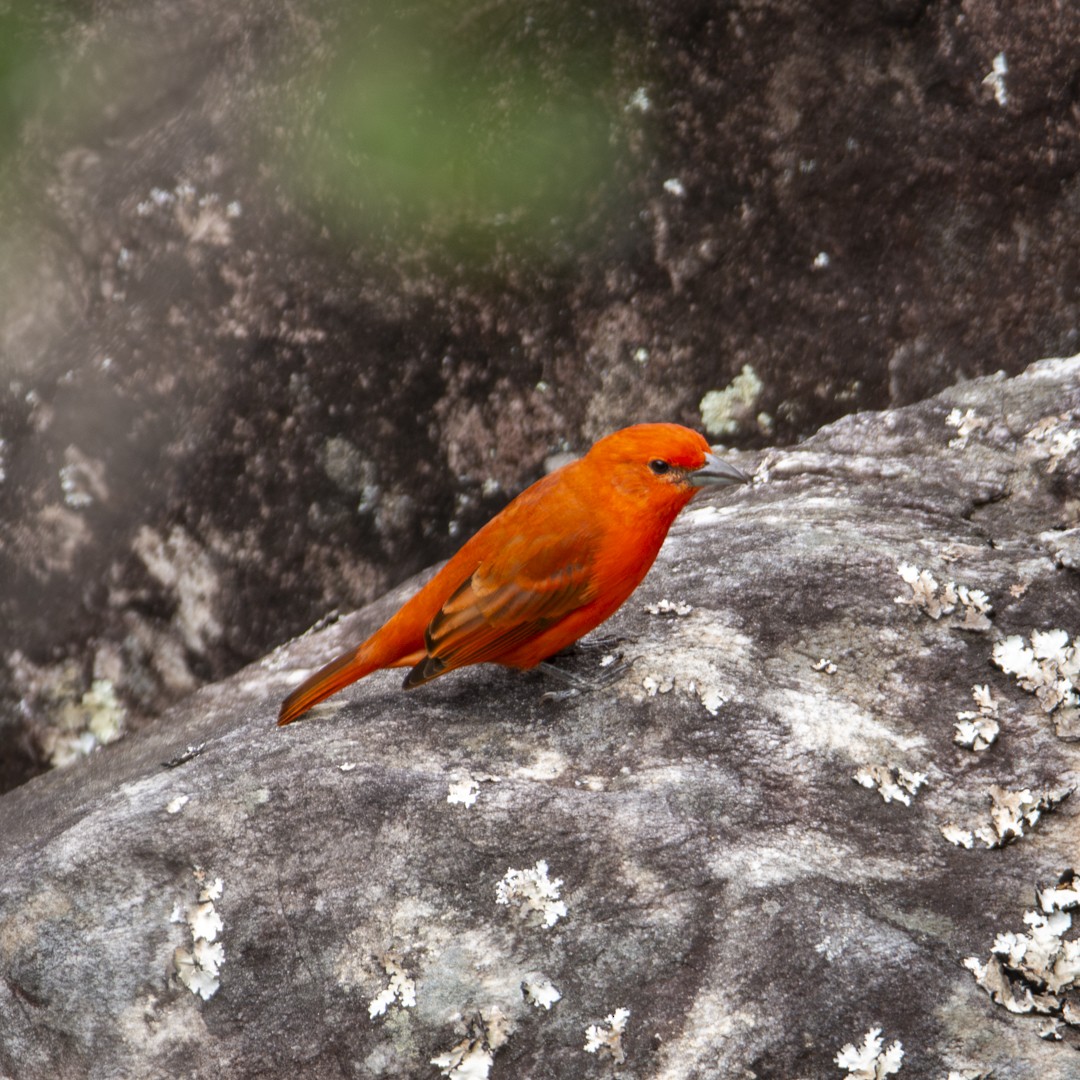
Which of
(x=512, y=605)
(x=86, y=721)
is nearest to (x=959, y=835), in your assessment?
(x=512, y=605)

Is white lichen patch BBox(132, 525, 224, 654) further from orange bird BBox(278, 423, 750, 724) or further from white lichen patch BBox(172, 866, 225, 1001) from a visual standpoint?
white lichen patch BBox(172, 866, 225, 1001)

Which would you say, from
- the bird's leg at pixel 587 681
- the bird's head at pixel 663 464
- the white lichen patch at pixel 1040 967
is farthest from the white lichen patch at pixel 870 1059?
the bird's head at pixel 663 464

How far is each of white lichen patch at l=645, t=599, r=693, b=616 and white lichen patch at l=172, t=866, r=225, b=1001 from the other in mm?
1473

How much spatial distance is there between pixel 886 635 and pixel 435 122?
230 cm

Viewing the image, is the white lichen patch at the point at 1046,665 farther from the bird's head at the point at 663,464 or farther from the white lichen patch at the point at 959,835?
the bird's head at the point at 663,464

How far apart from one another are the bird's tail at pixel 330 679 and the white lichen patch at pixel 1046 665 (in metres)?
1.66

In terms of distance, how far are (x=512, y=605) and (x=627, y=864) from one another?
0.84m

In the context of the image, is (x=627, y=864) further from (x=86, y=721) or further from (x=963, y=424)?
(x=86, y=721)

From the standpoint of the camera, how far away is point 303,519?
4.16 metres

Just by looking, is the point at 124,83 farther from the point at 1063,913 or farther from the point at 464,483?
the point at 1063,913

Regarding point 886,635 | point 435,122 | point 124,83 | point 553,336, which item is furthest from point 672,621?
point 124,83

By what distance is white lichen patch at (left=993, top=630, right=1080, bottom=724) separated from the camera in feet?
9.75

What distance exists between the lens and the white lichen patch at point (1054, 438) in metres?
3.72

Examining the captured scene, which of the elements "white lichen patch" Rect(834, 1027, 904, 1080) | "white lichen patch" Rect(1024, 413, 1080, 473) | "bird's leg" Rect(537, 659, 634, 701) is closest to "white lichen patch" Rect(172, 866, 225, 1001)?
"bird's leg" Rect(537, 659, 634, 701)
